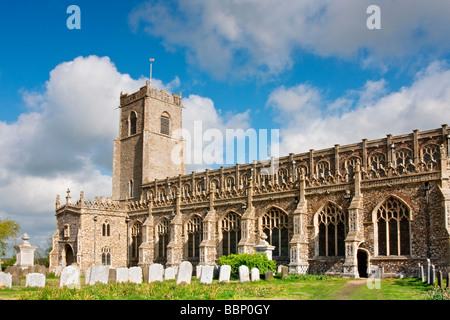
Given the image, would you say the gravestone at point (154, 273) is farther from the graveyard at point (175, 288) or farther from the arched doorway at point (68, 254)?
the arched doorway at point (68, 254)

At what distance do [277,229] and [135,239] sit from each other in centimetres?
1889

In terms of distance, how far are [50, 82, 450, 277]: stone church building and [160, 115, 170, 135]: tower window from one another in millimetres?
130

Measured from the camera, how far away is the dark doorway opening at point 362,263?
32188 mm

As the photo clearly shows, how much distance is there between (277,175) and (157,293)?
85.8 ft

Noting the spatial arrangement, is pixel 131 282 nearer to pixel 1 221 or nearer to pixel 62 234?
pixel 62 234

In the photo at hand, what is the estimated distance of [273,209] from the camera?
37594 mm

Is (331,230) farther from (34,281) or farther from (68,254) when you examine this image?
(68,254)

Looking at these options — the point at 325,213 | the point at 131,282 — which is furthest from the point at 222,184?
the point at 131,282

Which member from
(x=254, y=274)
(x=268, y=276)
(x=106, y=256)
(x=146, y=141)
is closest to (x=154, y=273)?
(x=254, y=274)

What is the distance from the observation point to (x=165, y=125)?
198 ft

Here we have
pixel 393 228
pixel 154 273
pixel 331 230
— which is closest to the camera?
pixel 154 273

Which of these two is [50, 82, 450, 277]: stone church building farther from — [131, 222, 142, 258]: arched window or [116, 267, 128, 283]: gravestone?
[116, 267, 128, 283]: gravestone

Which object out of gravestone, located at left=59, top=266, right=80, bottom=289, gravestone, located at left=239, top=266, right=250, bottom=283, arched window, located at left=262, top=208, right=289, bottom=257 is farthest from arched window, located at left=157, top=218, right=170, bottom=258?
gravestone, located at left=59, top=266, right=80, bottom=289

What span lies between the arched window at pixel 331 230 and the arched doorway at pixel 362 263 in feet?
3.58
